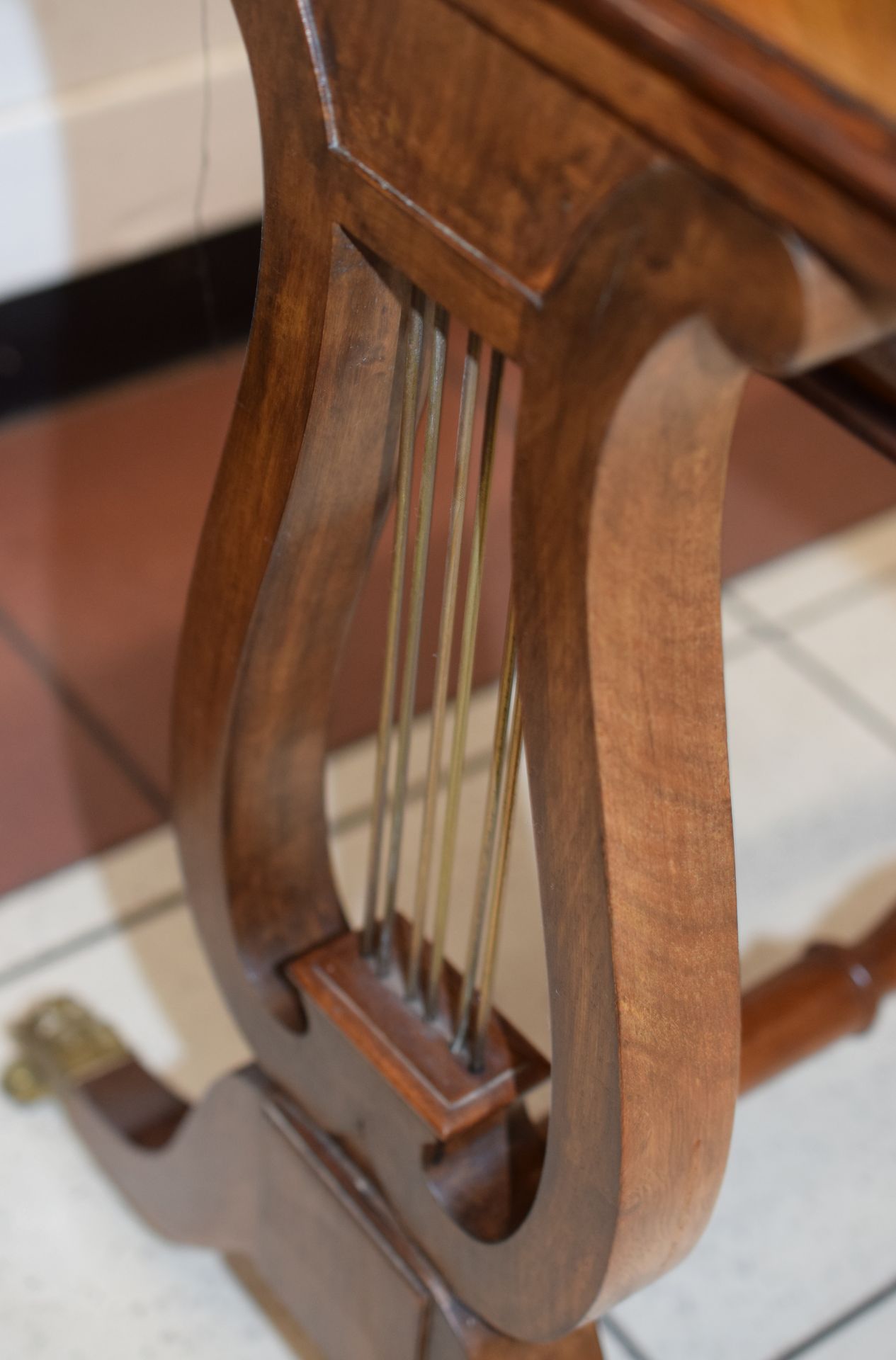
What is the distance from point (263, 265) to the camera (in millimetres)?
479

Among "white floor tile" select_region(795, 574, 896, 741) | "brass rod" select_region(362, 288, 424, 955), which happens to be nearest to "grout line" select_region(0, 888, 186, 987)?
"brass rod" select_region(362, 288, 424, 955)

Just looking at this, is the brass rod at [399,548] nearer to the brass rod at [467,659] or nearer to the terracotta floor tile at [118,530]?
the brass rod at [467,659]

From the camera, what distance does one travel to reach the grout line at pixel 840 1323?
2.54 feet

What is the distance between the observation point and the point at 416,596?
0.49m

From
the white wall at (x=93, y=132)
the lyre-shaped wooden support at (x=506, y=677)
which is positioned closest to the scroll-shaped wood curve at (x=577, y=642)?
the lyre-shaped wooden support at (x=506, y=677)

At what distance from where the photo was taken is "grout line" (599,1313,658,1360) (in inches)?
30.4

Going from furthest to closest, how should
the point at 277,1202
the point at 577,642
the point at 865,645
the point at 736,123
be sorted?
the point at 865,645 → the point at 277,1202 → the point at 577,642 → the point at 736,123

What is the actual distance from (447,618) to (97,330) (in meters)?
0.88

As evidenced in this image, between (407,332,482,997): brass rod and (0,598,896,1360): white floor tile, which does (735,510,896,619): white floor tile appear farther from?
(407,332,482,997): brass rod

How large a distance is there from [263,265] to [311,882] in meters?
0.25

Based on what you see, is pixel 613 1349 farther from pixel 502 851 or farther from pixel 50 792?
pixel 50 792

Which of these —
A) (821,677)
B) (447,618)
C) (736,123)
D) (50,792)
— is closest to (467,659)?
(447,618)

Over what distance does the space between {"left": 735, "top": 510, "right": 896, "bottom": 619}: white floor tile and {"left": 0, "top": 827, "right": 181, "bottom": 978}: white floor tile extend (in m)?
0.49

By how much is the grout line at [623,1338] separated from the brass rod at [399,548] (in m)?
0.32
